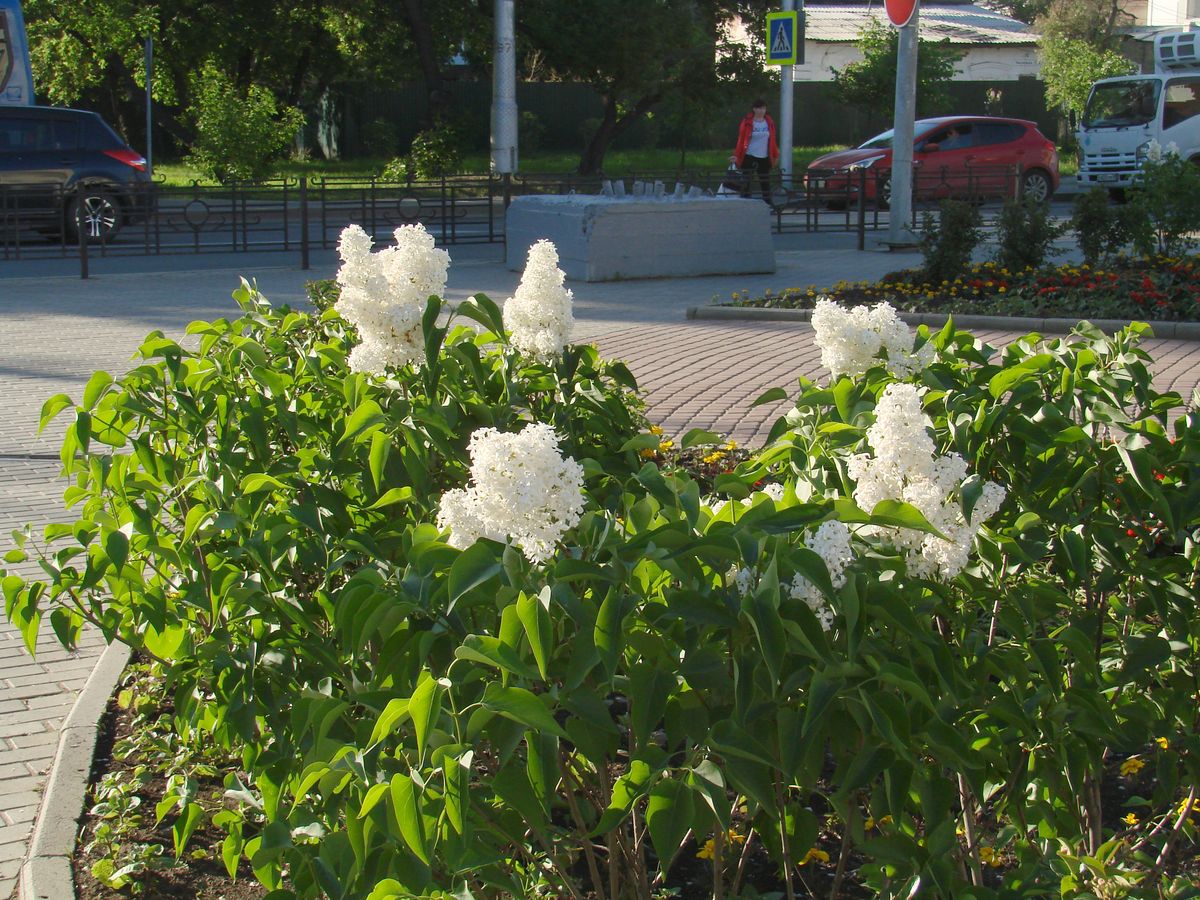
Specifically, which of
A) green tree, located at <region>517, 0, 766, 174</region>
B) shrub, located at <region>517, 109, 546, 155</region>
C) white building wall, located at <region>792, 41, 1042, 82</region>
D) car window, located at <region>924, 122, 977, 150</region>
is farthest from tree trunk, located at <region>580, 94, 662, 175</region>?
white building wall, located at <region>792, 41, 1042, 82</region>

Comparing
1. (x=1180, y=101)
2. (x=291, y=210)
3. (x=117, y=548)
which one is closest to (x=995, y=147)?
(x=1180, y=101)

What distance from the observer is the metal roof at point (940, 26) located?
5193cm

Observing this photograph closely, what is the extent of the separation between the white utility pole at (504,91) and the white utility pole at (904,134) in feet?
32.6

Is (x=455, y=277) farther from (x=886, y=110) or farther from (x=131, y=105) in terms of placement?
(x=886, y=110)

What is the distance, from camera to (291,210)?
19.4 metres

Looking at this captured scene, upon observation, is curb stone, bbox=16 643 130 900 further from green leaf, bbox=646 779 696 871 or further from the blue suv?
the blue suv

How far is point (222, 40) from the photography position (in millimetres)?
31672

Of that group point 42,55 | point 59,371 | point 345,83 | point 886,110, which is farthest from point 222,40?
point 59,371

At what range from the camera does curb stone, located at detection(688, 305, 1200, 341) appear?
1020cm

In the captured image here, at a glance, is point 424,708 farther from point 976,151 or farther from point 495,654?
point 976,151

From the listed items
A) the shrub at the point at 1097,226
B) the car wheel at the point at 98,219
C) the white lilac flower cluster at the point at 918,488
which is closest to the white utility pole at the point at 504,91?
the car wheel at the point at 98,219

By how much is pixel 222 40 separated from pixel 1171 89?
64.5ft

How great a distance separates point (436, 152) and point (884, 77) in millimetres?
15338

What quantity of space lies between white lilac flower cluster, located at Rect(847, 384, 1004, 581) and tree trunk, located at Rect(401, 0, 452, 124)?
29719 mm
